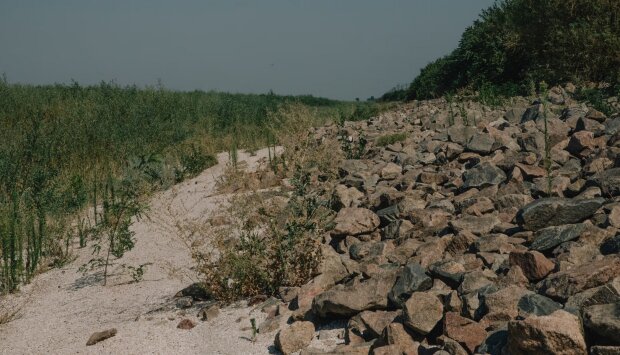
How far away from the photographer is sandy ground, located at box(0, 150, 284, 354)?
3369mm

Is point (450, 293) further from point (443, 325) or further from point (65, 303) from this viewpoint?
point (65, 303)

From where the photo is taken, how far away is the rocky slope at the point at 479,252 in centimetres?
239

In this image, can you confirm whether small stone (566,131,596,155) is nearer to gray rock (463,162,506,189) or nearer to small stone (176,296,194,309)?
gray rock (463,162,506,189)

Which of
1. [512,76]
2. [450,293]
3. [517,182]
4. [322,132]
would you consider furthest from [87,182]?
[512,76]

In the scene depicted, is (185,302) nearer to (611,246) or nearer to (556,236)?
(556,236)

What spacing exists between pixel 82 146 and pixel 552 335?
30.1 ft

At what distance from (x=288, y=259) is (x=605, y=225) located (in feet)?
6.07

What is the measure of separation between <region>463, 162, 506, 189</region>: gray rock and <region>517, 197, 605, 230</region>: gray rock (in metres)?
0.99

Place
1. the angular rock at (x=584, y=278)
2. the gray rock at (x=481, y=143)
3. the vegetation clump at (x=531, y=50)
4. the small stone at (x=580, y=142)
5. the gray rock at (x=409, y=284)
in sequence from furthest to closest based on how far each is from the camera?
the vegetation clump at (x=531, y=50), the gray rock at (x=481, y=143), the small stone at (x=580, y=142), the gray rock at (x=409, y=284), the angular rock at (x=584, y=278)

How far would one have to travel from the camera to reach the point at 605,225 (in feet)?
10.6

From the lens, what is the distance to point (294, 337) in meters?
3.01

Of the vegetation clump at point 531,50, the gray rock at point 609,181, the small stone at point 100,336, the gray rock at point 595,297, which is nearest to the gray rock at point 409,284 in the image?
the gray rock at point 595,297

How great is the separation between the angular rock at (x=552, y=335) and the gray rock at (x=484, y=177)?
8.10 ft

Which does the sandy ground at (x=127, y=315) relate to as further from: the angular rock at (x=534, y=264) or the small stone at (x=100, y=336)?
the angular rock at (x=534, y=264)
